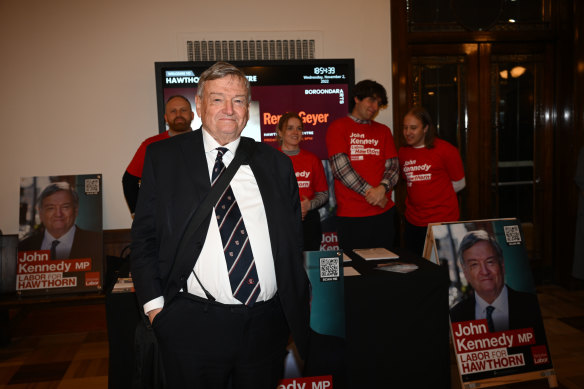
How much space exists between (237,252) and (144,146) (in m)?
2.02

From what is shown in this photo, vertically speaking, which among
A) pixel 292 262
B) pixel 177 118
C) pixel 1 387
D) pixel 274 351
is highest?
pixel 177 118

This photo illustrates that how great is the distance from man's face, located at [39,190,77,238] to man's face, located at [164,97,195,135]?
1247 mm

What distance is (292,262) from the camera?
55.6 inches

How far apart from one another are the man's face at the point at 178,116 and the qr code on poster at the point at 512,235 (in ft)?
7.21

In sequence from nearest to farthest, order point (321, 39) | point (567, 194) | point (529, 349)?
point (529, 349), point (321, 39), point (567, 194)

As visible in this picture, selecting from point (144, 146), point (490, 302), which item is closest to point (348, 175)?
point (490, 302)

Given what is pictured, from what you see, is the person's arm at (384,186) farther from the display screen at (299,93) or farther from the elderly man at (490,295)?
the display screen at (299,93)

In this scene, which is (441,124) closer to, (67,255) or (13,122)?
(67,255)

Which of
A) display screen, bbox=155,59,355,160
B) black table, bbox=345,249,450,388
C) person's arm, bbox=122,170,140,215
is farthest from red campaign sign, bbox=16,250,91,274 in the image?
black table, bbox=345,249,450,388

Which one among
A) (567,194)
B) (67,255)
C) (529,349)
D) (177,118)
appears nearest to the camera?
(529,349)

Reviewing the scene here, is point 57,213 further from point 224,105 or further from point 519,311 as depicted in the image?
point 519,311

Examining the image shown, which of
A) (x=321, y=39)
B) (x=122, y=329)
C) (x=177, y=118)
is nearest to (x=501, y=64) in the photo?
(x=321, y=39)

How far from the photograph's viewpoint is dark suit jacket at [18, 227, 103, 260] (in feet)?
11.5

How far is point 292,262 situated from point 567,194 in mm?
3845
